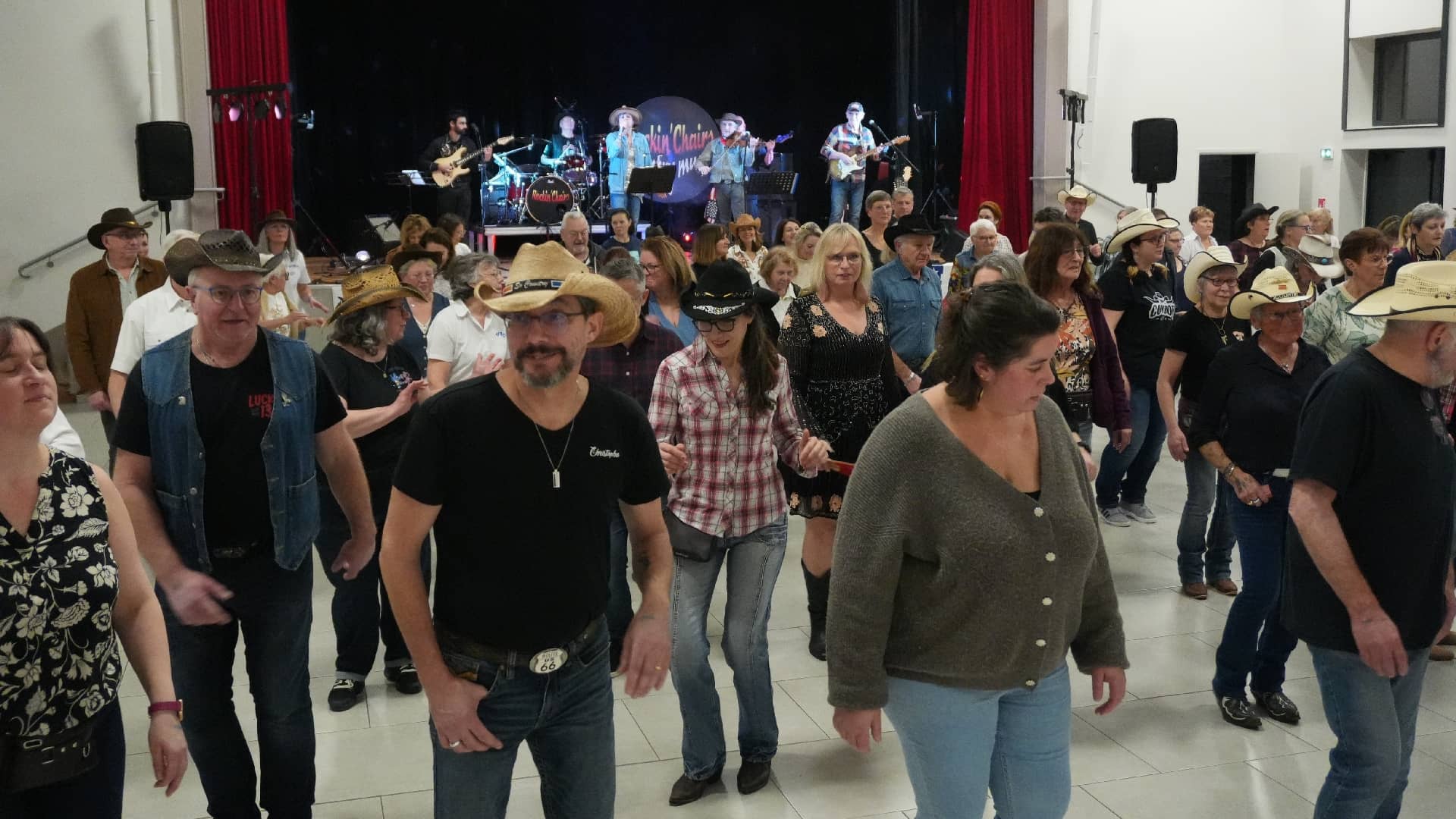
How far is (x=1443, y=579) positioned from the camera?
2.87 meters

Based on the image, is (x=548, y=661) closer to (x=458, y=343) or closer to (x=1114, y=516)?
(x=458, y=343)

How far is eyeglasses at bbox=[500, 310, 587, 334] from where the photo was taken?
235cm

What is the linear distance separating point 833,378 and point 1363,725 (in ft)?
7.15

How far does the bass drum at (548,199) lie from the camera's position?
15109mm

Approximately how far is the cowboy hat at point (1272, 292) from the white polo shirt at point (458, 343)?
8.50 ft

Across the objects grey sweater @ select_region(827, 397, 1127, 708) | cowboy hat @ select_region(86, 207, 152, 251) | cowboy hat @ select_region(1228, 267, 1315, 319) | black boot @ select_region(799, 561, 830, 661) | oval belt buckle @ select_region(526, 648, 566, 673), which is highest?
cowboy hat @ select_region(86, 207, 152, 251)

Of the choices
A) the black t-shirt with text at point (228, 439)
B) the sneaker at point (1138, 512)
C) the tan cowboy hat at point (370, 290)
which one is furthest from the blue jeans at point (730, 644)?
the sneaker at point (1138, 512)

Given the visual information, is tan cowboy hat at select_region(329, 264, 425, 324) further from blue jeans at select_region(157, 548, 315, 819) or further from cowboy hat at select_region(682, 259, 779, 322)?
blue jeans at select_region(157, 548, 315, 819)

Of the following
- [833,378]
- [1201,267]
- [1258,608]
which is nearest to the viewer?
[1258,608]

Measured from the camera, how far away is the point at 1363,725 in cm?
282

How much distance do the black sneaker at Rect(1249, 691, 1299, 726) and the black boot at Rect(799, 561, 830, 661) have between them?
1520 mm

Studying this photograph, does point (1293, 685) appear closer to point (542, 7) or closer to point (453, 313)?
point (453, 313)

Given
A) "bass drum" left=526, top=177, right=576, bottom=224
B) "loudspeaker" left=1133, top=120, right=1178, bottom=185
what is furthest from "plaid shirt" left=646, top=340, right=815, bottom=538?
"bass drum" left=526, top=177, right=576, bottom=224

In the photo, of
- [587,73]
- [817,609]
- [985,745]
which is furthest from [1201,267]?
[587,73]
